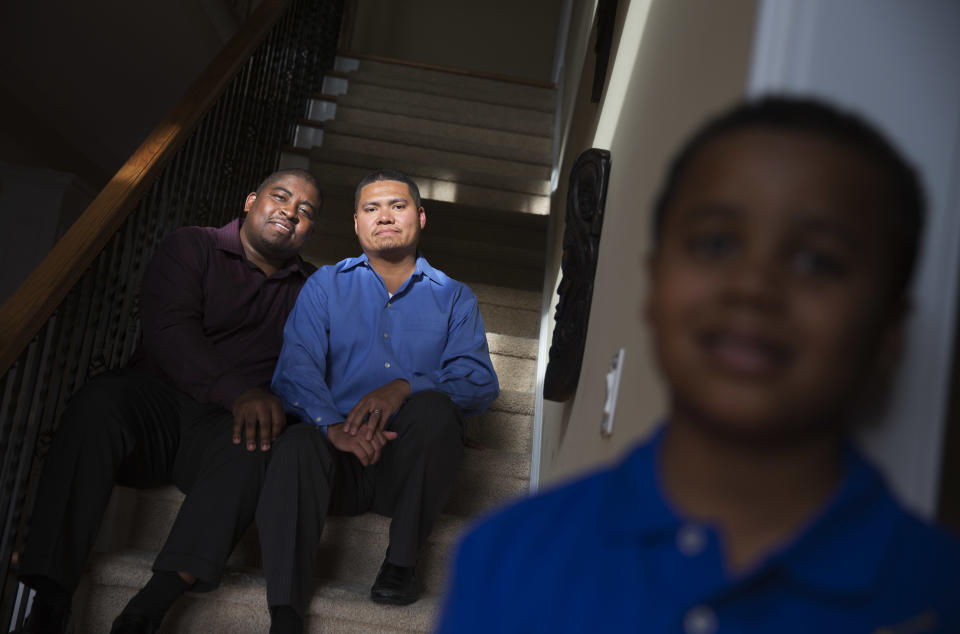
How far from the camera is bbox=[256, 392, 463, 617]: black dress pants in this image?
1819mm

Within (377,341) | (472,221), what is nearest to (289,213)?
(377,341)

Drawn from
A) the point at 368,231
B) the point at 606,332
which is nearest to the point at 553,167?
the point at 368,231

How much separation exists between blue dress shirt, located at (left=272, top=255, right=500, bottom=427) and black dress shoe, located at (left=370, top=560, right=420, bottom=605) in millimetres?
407

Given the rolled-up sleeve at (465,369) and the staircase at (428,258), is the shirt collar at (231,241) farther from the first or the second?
the staircase at (428,258)

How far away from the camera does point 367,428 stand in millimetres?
2023

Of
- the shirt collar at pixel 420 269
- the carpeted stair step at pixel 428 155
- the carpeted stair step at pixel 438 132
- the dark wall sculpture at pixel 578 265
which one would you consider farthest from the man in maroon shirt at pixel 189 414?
the carpeted stair step at pixel 438 132

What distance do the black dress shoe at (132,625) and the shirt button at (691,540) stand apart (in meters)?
1.52

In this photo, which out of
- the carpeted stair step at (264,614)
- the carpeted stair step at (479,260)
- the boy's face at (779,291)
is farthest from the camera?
the carpeted stair step at (479,260)

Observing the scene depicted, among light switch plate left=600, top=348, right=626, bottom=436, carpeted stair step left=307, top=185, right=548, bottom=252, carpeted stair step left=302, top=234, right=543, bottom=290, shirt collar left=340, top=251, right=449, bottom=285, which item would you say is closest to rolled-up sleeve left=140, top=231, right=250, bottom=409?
shirt collar left=340, top=251, right=449, bottom=285

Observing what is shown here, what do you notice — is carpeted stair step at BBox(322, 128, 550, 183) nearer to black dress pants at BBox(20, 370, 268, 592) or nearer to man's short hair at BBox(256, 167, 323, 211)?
man's short hair at BBox(256, 167, 323, 211)

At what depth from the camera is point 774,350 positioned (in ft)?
1.60

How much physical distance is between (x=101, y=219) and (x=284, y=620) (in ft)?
3.44

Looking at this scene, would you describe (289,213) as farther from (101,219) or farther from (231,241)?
(101,219)

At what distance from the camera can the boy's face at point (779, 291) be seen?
49 cm
